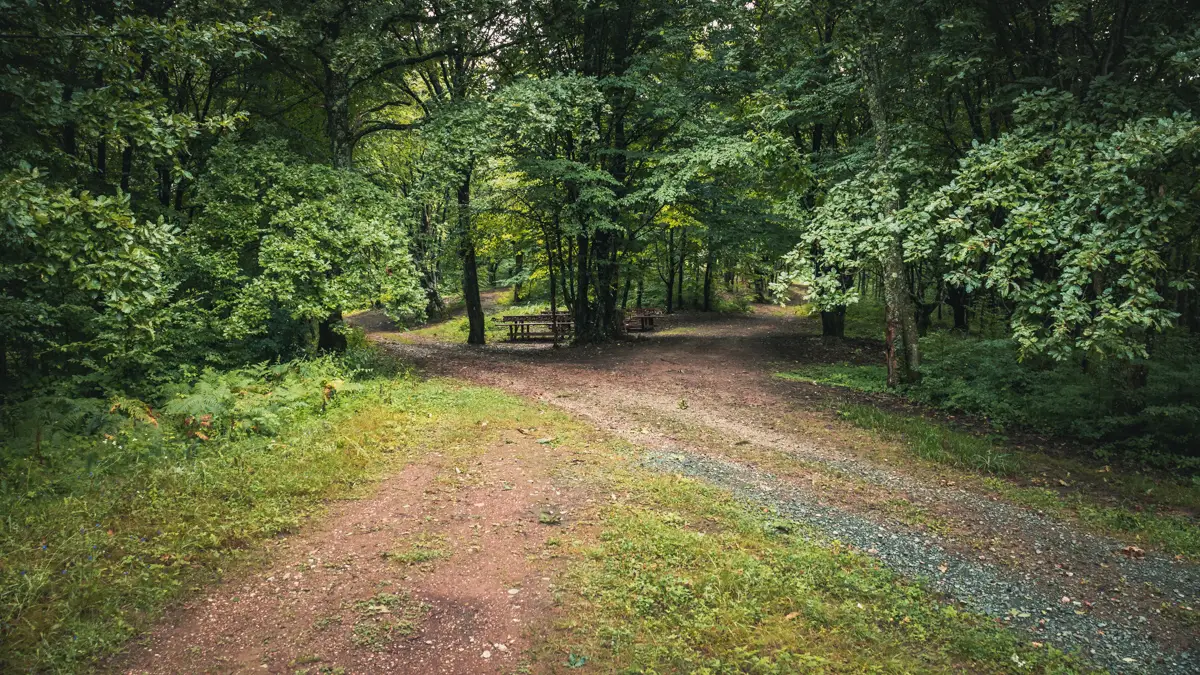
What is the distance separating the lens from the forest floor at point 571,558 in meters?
4.34

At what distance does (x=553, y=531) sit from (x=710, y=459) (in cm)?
321

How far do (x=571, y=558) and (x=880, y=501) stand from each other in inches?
163

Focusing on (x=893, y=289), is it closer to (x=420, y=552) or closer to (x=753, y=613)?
(x=753, y=613)

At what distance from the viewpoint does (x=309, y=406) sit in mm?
9766

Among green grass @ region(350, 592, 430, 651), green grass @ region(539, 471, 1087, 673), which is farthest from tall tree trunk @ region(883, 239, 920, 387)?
green grass @ region(350, 592, 430, 651)

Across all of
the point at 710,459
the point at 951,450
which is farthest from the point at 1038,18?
the point at 710,459

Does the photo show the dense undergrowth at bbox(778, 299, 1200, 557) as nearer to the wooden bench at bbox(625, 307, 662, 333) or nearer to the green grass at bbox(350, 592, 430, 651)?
the green grass at bbox(350, 592, 430, 651)

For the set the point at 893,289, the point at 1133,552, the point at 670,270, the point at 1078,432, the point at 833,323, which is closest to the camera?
the point at 1133,552

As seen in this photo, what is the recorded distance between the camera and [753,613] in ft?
15.5

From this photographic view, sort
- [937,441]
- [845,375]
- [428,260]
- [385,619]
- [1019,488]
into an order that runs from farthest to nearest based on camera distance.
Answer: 1. [428,260]
2. [845,375]
3. [937,441]
4. [1019,488]
5. [385,619]

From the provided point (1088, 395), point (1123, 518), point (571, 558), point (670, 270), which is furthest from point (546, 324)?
point (1123, 518)

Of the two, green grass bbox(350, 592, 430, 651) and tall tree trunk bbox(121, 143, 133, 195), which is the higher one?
tall tree trunk bbox(121, 143, 133, 195)

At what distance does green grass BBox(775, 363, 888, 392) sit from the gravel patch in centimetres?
652

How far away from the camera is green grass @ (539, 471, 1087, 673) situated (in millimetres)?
4242
